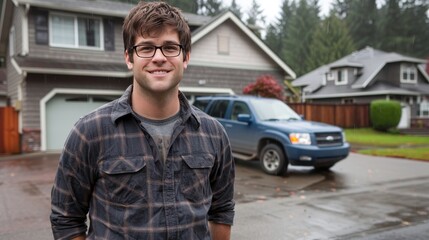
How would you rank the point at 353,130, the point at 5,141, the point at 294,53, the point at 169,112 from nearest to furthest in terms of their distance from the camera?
1. the point at 169,112
2. the point at 5,141
3. the point at 353,130
4. the point at 294,53

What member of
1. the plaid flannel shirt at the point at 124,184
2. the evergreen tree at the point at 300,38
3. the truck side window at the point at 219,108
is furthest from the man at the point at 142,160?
the evergreen tree at the point at 300,38

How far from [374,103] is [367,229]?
76.8 feet

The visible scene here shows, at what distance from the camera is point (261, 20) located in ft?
245

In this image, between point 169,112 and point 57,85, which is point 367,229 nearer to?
point 169,112

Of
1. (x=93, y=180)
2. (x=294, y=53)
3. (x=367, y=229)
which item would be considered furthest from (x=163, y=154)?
(x=294, y=53)

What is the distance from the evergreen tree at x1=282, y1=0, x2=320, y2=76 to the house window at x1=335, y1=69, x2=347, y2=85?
25204 millimetres


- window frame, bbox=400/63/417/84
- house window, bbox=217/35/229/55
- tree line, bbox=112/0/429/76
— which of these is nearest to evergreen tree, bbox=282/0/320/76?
tree line, bbox=112/0/429/76

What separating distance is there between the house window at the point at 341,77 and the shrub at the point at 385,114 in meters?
7.49

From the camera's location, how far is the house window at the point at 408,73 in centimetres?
3188

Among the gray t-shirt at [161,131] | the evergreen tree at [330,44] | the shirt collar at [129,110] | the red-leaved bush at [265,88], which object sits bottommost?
the gray t-shirt at [161,131]

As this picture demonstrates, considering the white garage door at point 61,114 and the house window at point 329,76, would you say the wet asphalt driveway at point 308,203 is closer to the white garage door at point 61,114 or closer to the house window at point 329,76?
the white garage door at point 61,114

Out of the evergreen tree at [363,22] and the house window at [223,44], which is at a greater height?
the evergreen tree at [363,22]

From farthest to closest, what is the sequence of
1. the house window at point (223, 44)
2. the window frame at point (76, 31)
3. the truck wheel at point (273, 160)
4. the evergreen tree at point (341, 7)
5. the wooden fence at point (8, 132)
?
the evergreen tree at point (341, 7), the house window at point (223, 44), the window frame at point (76, 31), the wooden fence at point (8, 132), the truck wheel at point (273, 160)

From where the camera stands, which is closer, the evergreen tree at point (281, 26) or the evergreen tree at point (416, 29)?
the evergreen tree at point (416, 29)
